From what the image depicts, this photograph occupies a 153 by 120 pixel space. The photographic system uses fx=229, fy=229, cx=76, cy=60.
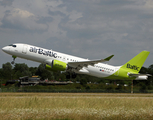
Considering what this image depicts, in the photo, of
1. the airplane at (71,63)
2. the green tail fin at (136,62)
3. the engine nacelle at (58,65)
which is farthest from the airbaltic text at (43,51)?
the green tail fin at (136,62)

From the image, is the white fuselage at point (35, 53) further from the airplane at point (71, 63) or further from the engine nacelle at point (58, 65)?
the engine nacelle at point (58, 65)

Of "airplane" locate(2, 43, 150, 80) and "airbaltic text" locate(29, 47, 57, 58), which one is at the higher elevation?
"airbaltic text" locate(29, 47, 57, 58)

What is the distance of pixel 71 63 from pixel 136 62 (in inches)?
658

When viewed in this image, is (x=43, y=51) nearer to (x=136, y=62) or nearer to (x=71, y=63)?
(x=71, y=63)

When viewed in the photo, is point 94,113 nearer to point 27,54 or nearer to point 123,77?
point 27,54

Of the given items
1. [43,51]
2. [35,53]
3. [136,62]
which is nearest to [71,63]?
[43,51]

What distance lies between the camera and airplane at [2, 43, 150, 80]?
37.6 m

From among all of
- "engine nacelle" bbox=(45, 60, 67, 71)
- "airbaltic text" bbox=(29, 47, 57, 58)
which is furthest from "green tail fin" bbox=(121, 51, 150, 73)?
"airbaltic text" bbox=(29, 47, 57, 58)

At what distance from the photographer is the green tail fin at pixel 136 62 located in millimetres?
48719

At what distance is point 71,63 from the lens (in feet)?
132

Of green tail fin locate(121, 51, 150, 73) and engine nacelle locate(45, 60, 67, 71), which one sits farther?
green tail fin locate(121, 51, 150, 73)

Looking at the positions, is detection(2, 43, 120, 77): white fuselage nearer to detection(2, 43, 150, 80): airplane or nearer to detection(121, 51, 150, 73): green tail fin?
detection(2, 43, 150, 80): airplane

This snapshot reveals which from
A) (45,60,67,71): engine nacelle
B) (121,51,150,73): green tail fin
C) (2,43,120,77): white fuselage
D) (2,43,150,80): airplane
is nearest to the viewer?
(2,43,120,77): white fuselage

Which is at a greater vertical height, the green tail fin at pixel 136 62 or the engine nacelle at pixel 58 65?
the green tail fin at pixel 136 62
